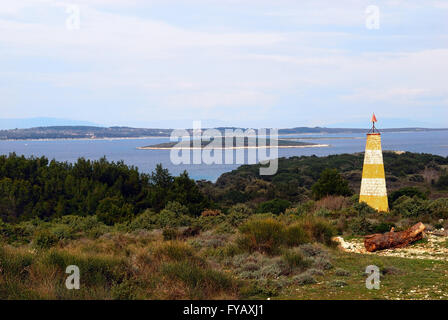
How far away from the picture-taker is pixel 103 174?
2452 centimetres

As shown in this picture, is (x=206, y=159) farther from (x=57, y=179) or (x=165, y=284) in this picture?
(x=165, y=284)

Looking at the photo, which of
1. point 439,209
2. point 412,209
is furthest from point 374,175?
point 439,209

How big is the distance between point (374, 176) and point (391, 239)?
507 centimetres

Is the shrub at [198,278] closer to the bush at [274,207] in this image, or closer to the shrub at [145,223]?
the shrub at [145,223]

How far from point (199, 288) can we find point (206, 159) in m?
104

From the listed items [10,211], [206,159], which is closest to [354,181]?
[10,211]

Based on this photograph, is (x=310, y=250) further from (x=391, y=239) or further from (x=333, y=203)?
(x=333, y=203)

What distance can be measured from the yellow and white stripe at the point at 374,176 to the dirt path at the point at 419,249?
3682mm

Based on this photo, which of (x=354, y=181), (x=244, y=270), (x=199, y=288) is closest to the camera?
(x=199, y=288)

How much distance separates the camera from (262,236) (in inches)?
390

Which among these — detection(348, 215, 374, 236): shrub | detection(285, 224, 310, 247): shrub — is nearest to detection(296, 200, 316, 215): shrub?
detection(348, 215, 374, 236): shrub

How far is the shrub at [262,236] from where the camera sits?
970 centimetres

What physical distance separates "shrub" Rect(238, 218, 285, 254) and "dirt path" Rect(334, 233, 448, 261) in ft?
7.66

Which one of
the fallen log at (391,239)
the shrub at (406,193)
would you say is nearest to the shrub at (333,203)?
the shrub at (406,193)
